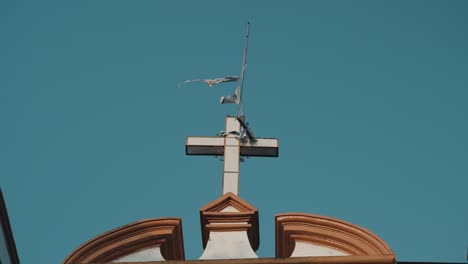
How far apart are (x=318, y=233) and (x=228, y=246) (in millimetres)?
1217

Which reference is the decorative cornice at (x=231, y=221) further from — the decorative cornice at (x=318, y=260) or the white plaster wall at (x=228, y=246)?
the decorative cornice at (x=318, y=260)

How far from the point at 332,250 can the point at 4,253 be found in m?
4.18

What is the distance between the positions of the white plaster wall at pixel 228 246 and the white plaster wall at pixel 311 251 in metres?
0.58

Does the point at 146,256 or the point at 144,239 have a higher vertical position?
the point at 144,239

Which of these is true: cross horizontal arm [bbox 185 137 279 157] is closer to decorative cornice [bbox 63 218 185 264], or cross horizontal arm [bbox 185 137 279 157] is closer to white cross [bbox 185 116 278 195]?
white cross [bbox 185 116 278 195]

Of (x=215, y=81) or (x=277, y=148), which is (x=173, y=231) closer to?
(x=277, y=148)

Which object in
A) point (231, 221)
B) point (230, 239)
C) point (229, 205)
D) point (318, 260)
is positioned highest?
point (229, 205)

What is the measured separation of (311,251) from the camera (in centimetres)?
1548

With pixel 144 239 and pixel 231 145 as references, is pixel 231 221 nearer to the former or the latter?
pixel 144 239

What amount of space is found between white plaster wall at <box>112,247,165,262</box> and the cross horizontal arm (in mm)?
2271

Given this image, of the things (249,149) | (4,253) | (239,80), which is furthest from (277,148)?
(4,253)

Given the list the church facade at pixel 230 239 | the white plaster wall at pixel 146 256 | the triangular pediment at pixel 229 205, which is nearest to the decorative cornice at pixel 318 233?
the church facade at pixel 230 239

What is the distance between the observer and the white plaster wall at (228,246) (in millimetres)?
15555

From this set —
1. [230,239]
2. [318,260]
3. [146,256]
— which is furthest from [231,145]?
[318,260]
